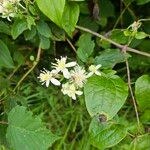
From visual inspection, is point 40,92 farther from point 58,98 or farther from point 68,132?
point 68,132

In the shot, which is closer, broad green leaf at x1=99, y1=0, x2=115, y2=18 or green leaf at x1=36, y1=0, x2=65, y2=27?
green leaf at x1=36, y1=0, x2=65, y2=27

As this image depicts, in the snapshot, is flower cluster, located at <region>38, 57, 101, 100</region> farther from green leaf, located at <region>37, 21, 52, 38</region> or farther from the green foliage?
green leaf, located at <region>37, 21, 52, 38</region>

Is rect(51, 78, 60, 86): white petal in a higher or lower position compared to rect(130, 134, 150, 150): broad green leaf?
higher

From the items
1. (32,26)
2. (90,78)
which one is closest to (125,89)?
(90,78)

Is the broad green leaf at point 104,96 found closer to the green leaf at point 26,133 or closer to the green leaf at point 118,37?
the green leaf at point 26,133

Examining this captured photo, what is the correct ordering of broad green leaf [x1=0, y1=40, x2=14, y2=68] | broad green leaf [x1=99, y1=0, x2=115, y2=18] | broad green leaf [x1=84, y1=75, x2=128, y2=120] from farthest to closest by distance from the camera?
broad green leaf [x1=99, y1=0, x2=115, y2=18], broad green leaf [x1=0, y1=40, x2=14, y2=68], broad green leaf [x1=84, y1=75, x2=128, y2=120]

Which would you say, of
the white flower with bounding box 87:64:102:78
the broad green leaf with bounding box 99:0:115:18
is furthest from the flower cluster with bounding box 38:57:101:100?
the broad green leaf with bounding box 99:0:115:18
